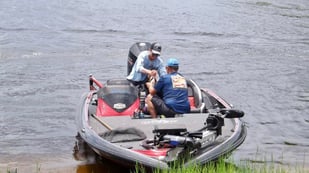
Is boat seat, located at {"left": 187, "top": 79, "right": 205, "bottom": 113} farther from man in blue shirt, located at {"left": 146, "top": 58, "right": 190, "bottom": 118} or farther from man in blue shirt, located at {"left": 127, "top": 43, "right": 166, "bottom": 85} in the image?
man in blue shirt, located at {"left": 127, "top": 43, "right": 166, "bottom": 85}

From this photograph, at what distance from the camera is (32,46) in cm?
2009

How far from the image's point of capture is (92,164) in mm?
10148

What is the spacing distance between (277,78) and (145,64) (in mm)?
6641

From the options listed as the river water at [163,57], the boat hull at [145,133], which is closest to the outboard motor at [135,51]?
the river water at [163,57]

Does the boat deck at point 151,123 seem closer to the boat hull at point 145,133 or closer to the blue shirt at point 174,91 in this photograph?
the boat hull at point 145,133

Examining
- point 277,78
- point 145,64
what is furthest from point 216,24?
point 145,64

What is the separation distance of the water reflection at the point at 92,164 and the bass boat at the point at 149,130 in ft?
2.41

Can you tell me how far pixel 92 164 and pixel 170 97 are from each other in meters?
1.78

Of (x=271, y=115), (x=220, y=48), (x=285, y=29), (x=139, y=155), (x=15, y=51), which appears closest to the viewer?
(x=139, y=155)

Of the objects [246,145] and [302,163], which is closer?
[302,163]

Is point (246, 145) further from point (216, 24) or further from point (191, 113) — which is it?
point (216, 24)

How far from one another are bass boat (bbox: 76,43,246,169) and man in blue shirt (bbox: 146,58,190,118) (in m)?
0.14

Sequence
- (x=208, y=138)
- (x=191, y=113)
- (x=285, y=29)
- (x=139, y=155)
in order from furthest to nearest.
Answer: (x=285, y=29), (x=191, y=113), (x=208, y=138), (x=139, y=155)

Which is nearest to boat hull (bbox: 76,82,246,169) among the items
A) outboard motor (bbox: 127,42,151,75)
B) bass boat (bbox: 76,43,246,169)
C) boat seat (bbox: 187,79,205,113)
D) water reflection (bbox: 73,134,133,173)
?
bass boat (bbox: 76,43,246,169)
